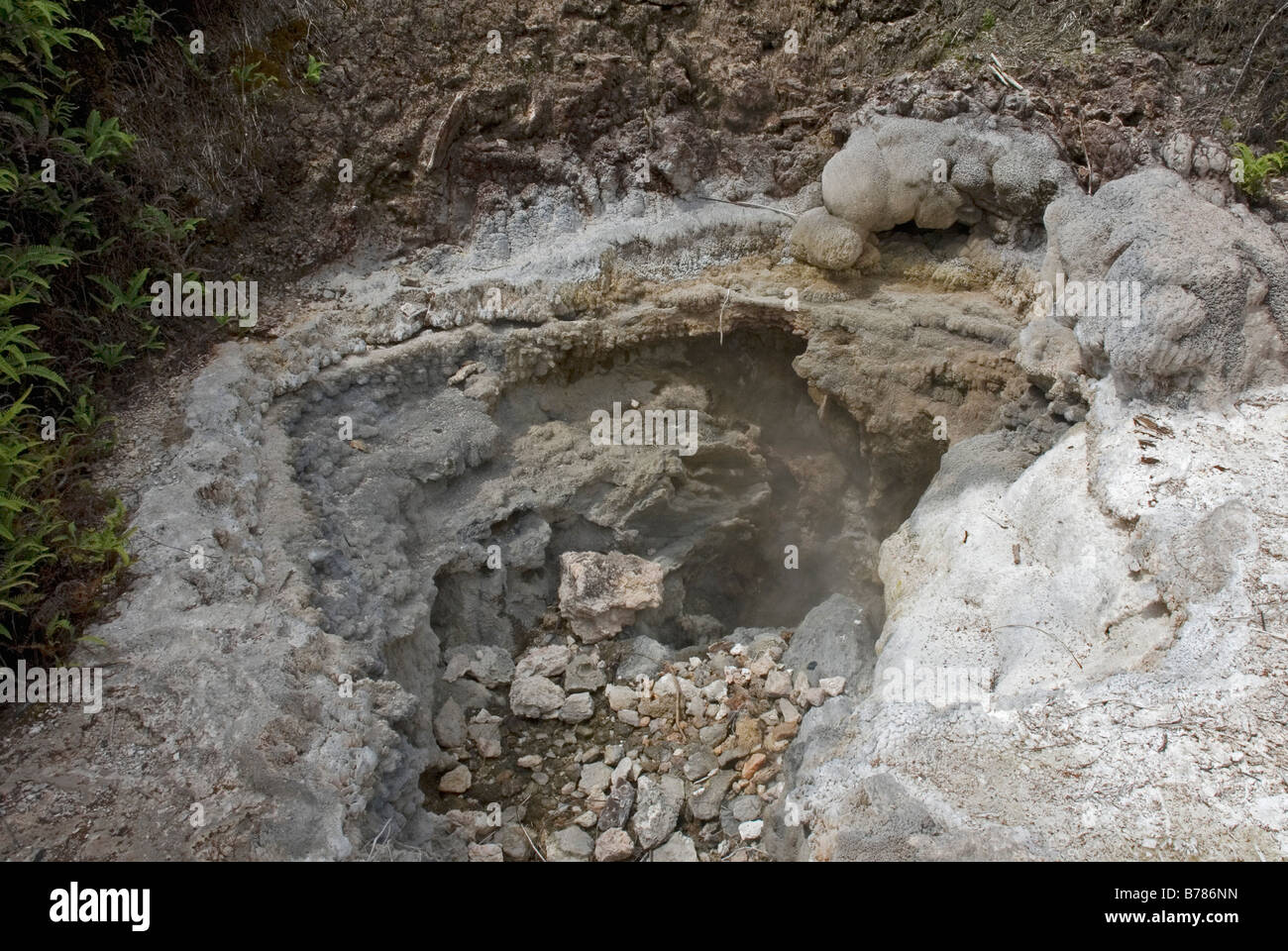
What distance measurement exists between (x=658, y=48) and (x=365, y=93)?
8.25ft

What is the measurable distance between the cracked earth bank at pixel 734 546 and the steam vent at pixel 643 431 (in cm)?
3

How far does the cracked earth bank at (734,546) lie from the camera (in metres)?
3.57

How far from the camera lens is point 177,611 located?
435 cm

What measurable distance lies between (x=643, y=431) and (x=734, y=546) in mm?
1277

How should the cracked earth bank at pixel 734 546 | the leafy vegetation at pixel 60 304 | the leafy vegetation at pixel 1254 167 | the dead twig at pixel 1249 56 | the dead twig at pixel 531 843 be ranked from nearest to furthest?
1. the cracked earth bank at pixel 734 546
2. the leafy vegetation at pixel 60 304
3. the dead twig at pixel 531 843
4. the leafy vegetation at pixel 1254 167
5. the dead twig at pixel 1249 56

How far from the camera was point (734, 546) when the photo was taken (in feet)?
→ 24.1

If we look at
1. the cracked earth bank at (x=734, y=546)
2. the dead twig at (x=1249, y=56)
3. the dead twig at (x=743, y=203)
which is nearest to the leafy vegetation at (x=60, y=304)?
the cracked earth bank at (x=734, y=546)

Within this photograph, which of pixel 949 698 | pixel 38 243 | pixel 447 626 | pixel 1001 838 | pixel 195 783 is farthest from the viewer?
pixel 447 626

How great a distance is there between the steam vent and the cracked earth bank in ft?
0.09

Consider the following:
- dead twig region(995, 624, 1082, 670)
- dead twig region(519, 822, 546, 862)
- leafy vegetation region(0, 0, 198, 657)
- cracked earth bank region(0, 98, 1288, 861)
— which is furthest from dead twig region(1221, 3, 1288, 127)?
leafy vegetation region(0, 0, 198, 657)

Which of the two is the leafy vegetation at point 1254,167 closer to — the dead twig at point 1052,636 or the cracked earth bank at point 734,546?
the cracked earth bank at point 734,546

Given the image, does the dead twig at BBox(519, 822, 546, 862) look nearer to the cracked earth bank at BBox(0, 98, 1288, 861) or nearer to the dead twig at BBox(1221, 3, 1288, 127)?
the cracked earth bank at BBox(0, 98, 1288, 861)

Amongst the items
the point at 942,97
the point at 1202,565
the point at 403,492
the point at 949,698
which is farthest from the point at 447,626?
the point at 942,97

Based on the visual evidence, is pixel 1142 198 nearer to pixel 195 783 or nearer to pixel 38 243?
→ pixel 195 783
